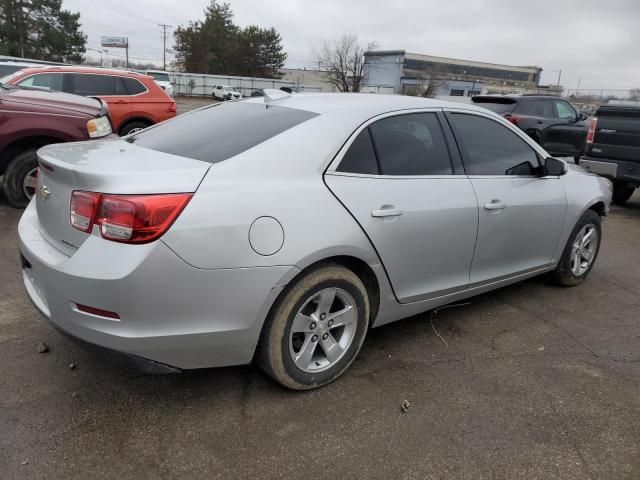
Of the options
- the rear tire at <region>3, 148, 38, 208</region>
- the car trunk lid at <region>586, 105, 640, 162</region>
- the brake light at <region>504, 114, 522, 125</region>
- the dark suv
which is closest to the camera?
the rear tire at <region>3, 148, 38, 208</region>

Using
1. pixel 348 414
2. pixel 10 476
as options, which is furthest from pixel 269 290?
pixel 10 476

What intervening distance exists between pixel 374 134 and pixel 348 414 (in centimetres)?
152

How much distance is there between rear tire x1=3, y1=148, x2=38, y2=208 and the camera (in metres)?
5.93

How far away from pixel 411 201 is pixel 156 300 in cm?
150

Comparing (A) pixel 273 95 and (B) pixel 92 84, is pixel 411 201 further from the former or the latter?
(B) pixel 92 84

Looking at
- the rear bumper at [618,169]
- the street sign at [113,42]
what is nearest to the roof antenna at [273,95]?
the rear bumper at [618,169]

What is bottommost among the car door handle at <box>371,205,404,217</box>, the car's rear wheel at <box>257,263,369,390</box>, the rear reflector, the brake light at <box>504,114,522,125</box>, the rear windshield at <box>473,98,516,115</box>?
the car's rear wheel at <box>257,263,369,390</box>

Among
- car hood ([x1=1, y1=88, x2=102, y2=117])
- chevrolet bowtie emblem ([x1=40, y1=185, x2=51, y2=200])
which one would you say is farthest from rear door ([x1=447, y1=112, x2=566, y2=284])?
car hood ([x1=1, y1=88, x2=102, y2=117])

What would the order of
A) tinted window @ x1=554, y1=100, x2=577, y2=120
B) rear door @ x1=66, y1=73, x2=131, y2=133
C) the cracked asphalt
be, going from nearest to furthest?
the cracked asphalt
rear door @ x1=66, y1=73, x2=131, y2=133
tinted window @ x1=554, y1=100, x2=577, y2=120

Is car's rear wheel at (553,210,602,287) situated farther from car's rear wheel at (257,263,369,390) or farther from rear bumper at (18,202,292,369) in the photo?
rear bumper at (18,202,292,369)

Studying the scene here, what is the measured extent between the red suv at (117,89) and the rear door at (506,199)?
7.59 meters

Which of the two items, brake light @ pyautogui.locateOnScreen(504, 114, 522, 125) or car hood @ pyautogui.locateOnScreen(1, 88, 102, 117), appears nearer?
car hood @ pyautogui.locateOnScreen(1, 88, 102, 117)

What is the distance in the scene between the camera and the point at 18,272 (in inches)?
167

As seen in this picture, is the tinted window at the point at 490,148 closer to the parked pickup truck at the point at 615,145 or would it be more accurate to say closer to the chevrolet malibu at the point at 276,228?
the chevrolet malibu at the point at 276,228
